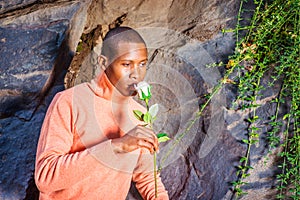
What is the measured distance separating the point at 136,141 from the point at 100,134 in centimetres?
22

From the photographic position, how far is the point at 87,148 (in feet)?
4.14

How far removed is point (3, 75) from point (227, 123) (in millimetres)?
817

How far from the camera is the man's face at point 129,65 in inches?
48.1

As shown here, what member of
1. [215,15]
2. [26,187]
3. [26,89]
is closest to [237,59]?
[215,15]

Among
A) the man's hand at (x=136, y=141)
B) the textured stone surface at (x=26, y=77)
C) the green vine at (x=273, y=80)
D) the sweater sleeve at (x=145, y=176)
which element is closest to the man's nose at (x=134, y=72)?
the man's hand at (x=136, y=141)

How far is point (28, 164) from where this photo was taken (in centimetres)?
159

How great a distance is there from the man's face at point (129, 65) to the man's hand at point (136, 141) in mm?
165

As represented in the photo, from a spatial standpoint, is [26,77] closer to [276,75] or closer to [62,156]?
[62,156]

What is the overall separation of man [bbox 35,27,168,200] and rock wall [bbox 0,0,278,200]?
11.2 inches

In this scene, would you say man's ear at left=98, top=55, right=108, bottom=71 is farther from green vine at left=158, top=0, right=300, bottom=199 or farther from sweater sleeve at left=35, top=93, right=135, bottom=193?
green vine at left=158, top=0, right=300, bottom=199

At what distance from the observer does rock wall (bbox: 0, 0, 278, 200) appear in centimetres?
159

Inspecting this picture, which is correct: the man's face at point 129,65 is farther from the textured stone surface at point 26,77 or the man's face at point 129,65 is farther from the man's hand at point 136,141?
the textured stone surface at point 26,77

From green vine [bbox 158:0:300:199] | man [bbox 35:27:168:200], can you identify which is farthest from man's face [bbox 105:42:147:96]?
green vine [bbox 158:0:300:199]

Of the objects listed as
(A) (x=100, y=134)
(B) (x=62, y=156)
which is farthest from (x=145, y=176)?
(B) (x=62, y=156)
